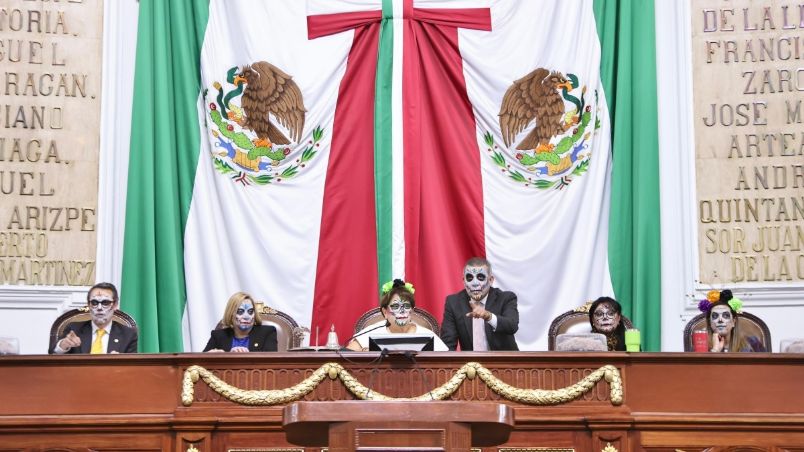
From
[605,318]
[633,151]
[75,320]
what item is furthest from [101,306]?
[633,151]

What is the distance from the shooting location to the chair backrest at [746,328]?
877 centimetres

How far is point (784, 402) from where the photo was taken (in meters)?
7.07

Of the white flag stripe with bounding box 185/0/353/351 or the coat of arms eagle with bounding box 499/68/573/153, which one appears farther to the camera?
the coat of arms eagle with bounding box 499/68/573/153

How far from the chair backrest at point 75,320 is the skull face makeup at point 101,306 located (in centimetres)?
12

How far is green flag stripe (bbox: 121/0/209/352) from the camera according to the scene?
34.3ft

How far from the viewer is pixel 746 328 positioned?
8820mm

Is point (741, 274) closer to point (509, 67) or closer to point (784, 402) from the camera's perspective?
point (509, 67)

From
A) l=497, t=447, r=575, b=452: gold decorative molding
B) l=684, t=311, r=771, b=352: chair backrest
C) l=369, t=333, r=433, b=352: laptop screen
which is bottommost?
l=497, t=447, r=575, b=452: gold decorative molding

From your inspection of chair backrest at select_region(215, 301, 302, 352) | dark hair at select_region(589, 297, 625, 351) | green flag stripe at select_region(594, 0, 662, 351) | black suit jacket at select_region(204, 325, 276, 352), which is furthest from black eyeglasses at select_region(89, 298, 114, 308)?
green flag stripe at select_region(594, 0, 662, 351)

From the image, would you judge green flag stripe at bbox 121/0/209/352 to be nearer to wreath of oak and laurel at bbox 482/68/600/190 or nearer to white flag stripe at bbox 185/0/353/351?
white flag stripe at bbox 185/0/353/351

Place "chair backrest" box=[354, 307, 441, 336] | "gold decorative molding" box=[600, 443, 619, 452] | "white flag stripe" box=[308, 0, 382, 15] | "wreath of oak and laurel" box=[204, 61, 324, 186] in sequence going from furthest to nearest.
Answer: "white flag stripe" box=[308, 0, 382, 15]
"wreath of oak and laurel" box=[204, 61, 324, 186]
"chair backrest" box=[354, 307, 441, 336]
"gold decorative molding" box=[600, 443, 619, 452]

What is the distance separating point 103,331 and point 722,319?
422 centimetres

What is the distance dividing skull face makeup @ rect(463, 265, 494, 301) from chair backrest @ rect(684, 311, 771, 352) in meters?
1.46

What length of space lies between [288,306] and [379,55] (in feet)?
7.53
